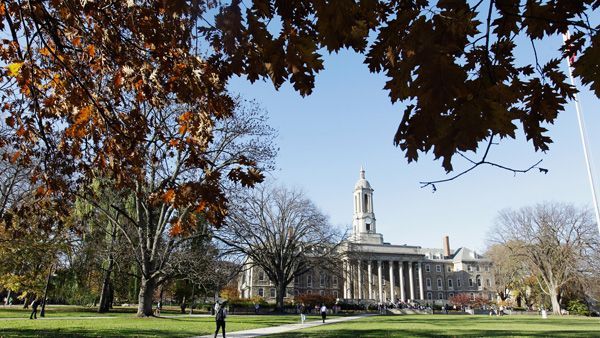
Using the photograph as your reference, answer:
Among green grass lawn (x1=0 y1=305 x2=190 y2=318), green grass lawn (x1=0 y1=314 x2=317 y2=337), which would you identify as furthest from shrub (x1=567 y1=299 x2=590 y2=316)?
green grass lawn (x1=0 y1=314 x2=317 y2=337)

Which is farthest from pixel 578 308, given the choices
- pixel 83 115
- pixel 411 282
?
pixel 83 115

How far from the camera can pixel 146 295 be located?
2788cm

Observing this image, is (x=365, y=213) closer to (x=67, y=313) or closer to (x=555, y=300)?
(x=555, y=300)

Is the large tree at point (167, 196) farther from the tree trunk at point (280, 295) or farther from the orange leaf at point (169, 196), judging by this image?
the tree trunk at point (280, 295)

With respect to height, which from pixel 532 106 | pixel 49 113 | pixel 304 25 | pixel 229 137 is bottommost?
pixel 532 106

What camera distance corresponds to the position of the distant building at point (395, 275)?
9431 cm

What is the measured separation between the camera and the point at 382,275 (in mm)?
101375

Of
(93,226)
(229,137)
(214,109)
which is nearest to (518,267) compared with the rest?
(229,137)

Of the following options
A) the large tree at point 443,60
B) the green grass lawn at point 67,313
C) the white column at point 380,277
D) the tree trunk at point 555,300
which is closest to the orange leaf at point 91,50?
the large tree at point 443,60

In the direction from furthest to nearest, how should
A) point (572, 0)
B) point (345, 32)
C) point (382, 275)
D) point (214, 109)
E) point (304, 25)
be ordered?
point (382, 275), point (214, 109), point (304, 25), point (572, 0), point (345, 32)

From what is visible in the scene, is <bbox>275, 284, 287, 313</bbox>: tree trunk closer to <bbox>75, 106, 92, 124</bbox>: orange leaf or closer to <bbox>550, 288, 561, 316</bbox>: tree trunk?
<bbox>550, 288, 561, 316</bbox>: tree trunk

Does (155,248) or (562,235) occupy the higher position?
(562,235)

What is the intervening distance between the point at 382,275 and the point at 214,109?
100245 millimetres

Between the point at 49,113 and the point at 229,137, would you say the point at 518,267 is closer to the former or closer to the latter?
the point at 229,137
